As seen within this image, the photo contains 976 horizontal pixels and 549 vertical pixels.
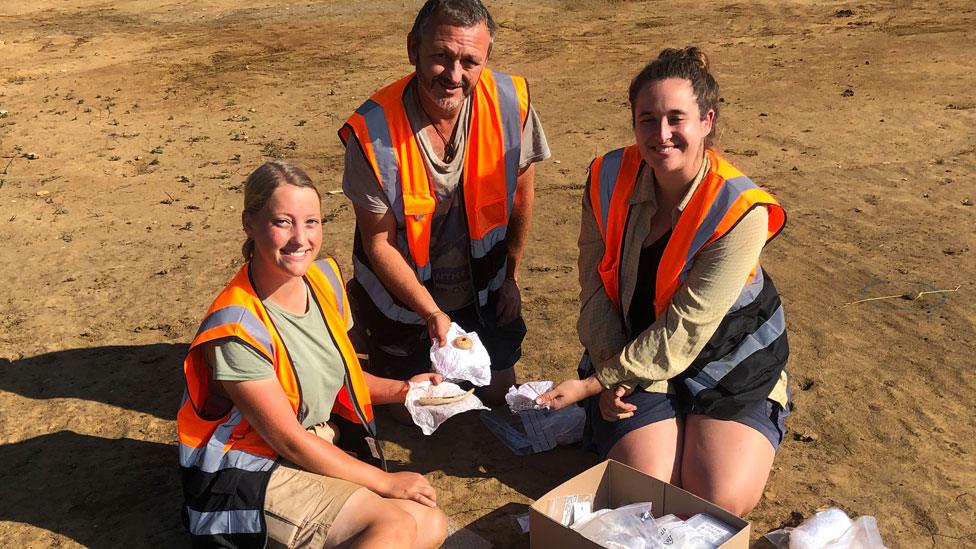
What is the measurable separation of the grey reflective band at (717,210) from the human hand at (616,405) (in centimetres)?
55

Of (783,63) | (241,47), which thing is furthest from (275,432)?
(241,47)

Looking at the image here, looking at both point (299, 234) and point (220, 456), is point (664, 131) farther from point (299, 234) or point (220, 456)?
point (220, 456)

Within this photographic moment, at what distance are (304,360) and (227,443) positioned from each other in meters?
0.35

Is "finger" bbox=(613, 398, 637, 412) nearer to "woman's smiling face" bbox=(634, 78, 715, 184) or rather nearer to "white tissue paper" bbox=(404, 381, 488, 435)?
"white tissue paper" bbox=(404, 381, 488, 435)

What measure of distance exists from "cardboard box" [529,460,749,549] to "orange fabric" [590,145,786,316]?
60 centimetres

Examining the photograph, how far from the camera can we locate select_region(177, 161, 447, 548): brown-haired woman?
2.91m

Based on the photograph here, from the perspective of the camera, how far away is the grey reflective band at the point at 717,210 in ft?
10.6

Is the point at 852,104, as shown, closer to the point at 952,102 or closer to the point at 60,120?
the point at 952,102

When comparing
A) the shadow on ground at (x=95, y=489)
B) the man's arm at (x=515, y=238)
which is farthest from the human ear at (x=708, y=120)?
the shadow on ground at (x=95, y=489)

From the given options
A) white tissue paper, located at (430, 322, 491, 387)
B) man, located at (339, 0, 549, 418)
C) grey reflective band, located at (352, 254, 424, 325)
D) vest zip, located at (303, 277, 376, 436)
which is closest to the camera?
vest zip, located at (303, 277, 376, 436)

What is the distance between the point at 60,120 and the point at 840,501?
24.9 feet

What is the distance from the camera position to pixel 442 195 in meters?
3.96

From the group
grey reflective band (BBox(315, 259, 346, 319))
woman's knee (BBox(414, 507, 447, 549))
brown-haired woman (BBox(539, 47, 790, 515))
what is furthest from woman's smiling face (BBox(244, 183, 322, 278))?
brown-haired woman (BBox(539, 47, 790, 515))

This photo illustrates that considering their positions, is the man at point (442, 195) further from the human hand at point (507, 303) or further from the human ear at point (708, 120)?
the human ear at point (708, 120)
